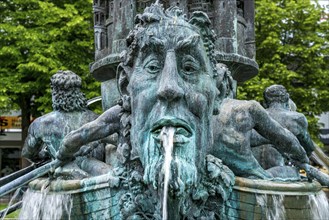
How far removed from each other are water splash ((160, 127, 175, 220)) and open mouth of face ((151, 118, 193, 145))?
3 centimetres

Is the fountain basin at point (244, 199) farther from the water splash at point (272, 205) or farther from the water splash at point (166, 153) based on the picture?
the water splash at point (166, 153)

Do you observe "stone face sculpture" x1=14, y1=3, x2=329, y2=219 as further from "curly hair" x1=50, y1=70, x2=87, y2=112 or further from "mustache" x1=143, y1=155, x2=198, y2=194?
"curly hair" x1=50, y1=70, x2=87, y2=112

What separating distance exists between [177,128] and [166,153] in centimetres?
21

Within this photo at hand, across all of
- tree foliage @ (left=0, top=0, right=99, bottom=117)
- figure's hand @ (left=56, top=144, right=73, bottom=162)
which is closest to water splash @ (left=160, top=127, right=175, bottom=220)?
figure's hand @ (left=56, top=144, right=73, bottom=162)

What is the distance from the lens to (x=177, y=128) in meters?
3.73

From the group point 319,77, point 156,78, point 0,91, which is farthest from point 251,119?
point 319,77

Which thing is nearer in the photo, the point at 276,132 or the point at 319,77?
the point at 276,132

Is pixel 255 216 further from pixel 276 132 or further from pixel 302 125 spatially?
pixel 302 125

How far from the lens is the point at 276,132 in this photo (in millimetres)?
4746

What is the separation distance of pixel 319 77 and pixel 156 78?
800 inches

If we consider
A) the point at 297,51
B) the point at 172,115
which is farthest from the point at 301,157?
the point at 297,51

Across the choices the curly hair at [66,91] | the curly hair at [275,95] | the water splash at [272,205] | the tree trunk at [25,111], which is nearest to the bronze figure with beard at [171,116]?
the water splash at [272,205]

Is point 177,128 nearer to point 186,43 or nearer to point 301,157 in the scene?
point 186,43

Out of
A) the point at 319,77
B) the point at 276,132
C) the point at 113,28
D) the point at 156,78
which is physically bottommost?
the point at 276,132
